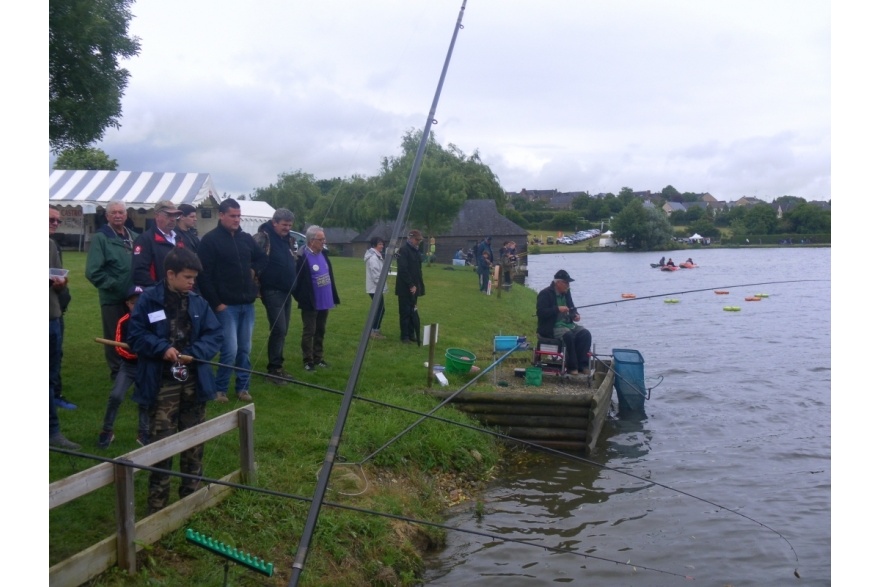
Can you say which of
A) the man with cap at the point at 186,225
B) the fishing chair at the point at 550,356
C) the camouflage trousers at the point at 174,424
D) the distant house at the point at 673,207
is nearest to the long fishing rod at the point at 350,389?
the camouflage trousers at the point at 174,424

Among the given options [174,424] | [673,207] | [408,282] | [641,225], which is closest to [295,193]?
[641,225]

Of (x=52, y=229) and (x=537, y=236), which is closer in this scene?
(x=52, y=229)

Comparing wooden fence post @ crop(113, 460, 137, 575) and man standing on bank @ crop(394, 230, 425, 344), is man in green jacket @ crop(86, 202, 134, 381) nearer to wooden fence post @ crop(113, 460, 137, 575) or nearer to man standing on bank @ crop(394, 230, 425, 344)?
wooden fence post @ crop(113, 460, 137, 575)

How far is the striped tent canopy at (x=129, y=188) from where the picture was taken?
2553cm

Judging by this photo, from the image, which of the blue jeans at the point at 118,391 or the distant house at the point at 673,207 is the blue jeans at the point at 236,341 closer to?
the blue jeans at the point at 118,391

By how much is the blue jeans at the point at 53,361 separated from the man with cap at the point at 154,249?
32.4 inches

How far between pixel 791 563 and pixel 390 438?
4145mm

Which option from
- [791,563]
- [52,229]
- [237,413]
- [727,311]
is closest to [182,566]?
[237,413]

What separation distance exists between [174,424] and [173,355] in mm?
606

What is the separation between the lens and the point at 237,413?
6180mm

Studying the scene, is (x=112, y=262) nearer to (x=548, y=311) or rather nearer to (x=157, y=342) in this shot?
(x=157, y=342)

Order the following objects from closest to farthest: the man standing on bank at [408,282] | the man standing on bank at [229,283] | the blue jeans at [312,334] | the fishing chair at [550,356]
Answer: the man standing on bank at [229,283], the blue jeans at [312,334], the fishing chair at [550,356], the man standing on bank at [408,282]

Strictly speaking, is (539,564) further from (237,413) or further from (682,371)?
(682,371)

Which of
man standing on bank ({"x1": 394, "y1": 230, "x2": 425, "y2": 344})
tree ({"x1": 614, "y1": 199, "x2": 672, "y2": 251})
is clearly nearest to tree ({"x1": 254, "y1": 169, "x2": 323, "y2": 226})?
tree ({"x1": 614, "y1": 199, "x2": 672, "y2": 251})
